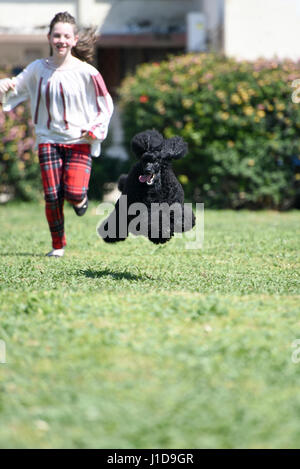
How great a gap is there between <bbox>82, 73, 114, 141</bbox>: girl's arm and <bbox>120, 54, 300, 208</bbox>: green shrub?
5796 mm

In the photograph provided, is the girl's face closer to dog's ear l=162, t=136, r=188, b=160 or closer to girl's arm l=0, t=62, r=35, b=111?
girl's arm l=0, t=62, r=35, b=111

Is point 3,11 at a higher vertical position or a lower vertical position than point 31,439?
higher

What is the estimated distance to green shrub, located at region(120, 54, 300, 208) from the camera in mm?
11930

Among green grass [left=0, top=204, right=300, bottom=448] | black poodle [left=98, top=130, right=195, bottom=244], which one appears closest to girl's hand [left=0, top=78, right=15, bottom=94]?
black poodle [left=98, top=130, right=195, bottom=244]

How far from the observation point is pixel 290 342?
3855mm

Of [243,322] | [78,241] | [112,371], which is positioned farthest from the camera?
[78,241]

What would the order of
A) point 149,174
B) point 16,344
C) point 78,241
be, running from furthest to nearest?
point 78,241
point 149,174
point 16,344

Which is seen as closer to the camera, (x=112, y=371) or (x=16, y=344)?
(x=112, y=371)

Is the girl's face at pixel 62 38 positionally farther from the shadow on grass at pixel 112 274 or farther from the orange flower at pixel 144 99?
the orange flower at pixel 144 99

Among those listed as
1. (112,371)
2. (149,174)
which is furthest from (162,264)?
(112,371)

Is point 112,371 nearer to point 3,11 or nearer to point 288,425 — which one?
point 288,425

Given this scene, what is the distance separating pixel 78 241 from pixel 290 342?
5.10 m
